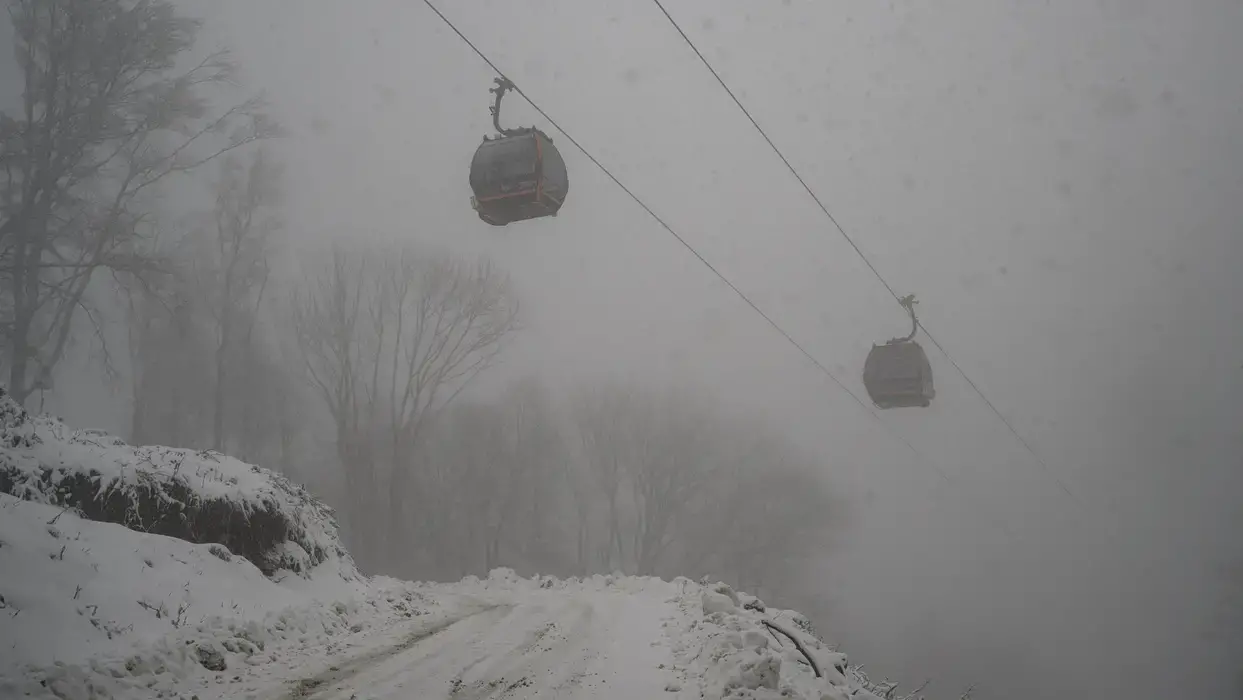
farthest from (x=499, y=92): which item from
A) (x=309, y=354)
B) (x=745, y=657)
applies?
(x=309, y=354)

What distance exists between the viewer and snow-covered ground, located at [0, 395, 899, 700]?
5.83 m

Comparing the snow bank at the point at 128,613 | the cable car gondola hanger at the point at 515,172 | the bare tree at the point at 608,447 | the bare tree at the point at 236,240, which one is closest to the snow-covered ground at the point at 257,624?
the snow bank at the point at 128,613

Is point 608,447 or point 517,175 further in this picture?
point 608,447

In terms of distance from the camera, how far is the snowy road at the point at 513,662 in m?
6.39

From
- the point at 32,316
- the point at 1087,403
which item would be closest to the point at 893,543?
the point at 1087,403

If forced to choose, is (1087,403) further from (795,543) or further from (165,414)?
(165,414)

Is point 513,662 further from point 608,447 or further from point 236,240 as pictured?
point 608,447

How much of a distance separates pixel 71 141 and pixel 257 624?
1337cm

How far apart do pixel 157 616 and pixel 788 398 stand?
94.9 metres

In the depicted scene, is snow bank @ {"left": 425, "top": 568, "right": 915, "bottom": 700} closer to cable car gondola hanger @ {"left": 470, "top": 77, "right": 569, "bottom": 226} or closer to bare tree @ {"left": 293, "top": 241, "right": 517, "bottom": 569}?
cable car gondola hanger @ {"left": 470, "top": 77, "right": 569, "bottom": 226}

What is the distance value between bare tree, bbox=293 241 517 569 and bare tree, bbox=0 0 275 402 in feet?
41.2

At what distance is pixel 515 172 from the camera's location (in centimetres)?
1229

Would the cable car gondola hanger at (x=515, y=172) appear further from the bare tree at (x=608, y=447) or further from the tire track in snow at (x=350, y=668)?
the bare tree at (x=608, y=447)

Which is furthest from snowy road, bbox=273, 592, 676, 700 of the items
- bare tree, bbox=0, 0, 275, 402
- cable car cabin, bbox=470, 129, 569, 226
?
bare tree, bbox=0, 0, 275, 402
